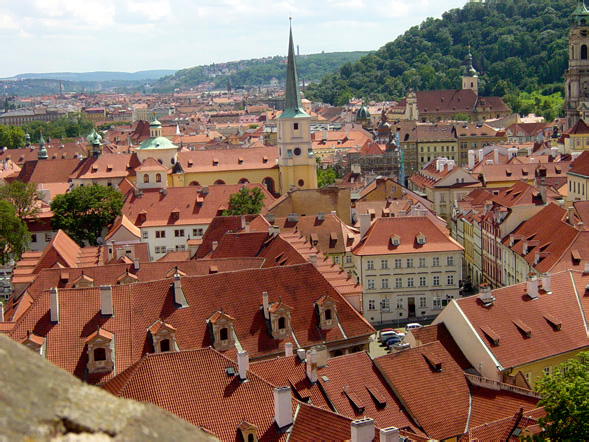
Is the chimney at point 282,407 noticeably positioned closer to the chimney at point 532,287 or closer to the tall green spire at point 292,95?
the chimney at point 532,287

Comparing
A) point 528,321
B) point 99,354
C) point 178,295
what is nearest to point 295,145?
point 528,321

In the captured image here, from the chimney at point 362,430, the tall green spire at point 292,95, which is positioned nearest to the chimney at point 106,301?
the chimney at point 362,430

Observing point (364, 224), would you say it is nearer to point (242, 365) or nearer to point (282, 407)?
point (242, 365)

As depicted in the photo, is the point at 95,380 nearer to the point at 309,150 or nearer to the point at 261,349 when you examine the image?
the point at 261,349

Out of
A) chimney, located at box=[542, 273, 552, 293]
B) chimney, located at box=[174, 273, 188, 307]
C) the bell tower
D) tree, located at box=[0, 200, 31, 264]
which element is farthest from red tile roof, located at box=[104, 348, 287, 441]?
the bell tower

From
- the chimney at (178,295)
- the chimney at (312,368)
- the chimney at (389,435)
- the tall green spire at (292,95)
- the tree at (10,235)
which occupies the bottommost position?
the tree at (10,235)

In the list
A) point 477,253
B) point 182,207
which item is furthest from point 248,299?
point 182,207

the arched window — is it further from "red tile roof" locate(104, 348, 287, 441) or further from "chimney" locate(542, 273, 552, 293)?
"chimney" locate(542, 273, 552, 293)
